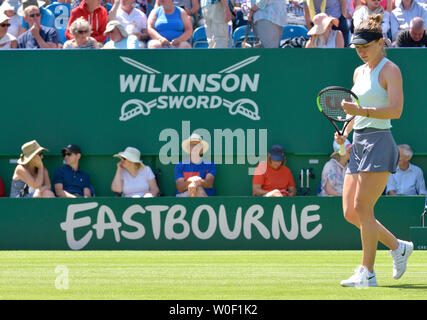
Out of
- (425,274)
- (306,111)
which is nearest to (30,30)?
(306,111)

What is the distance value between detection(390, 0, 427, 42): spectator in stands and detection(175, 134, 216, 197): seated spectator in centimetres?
310

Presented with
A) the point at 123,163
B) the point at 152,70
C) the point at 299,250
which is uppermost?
the point at 152,70

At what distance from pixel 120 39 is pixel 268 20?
2.04 metres

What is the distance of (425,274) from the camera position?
6.85 meters

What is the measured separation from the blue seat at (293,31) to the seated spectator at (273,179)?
6.40ft

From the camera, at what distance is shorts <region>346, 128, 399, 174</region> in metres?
5.69

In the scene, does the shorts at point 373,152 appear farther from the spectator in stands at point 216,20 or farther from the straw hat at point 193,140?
the spectator in stands at point 216,20

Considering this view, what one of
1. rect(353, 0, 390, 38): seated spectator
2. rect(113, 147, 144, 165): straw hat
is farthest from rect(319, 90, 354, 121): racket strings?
rect(353, 0, 390, 38): seated spectator

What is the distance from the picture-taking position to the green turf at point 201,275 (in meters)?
5.55

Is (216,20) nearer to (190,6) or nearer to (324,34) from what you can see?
(190,6)

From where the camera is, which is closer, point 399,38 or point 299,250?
point 299,250

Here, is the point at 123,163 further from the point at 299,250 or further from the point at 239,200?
the point at 299,250

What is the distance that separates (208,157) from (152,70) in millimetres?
1330

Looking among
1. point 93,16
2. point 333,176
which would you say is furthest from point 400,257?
point 93,16
